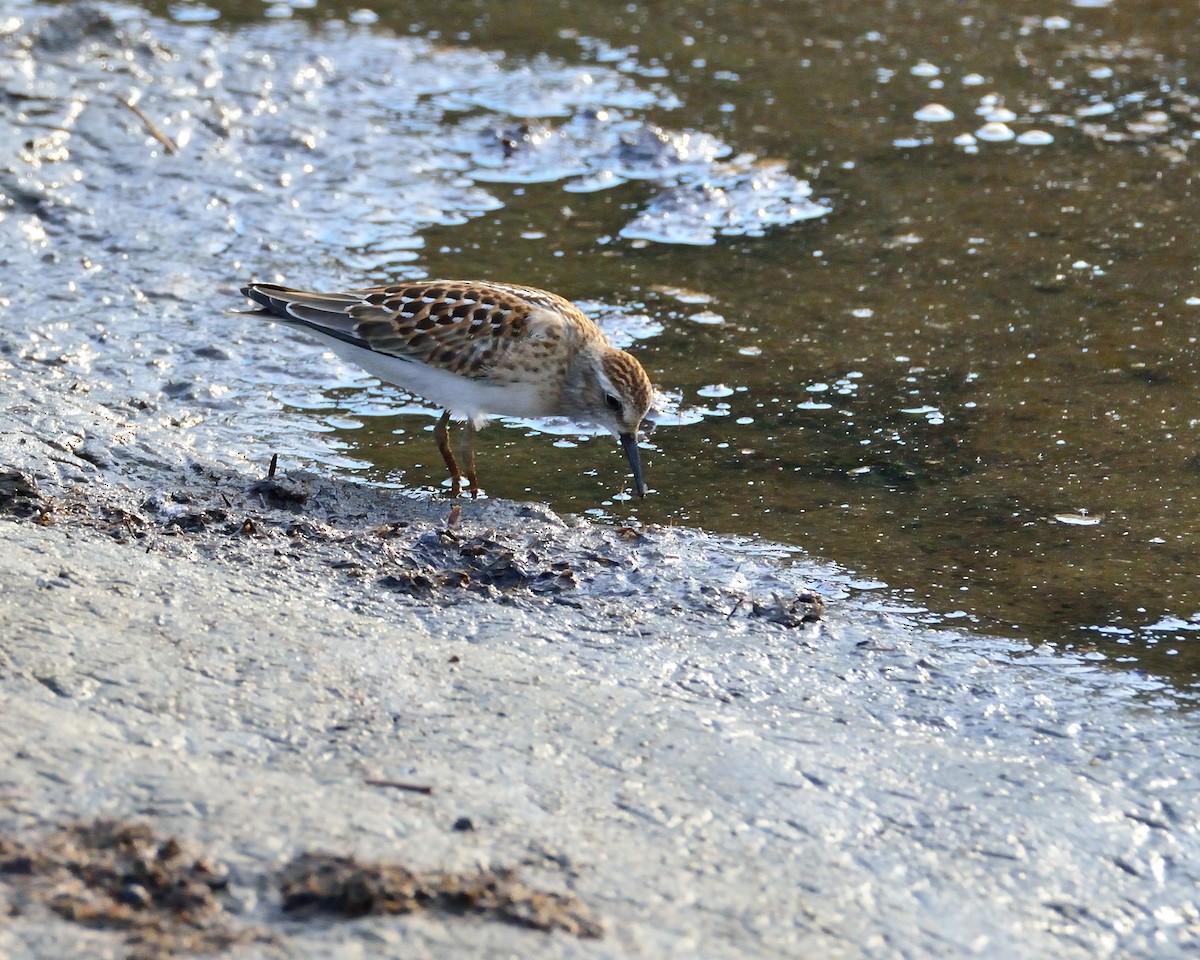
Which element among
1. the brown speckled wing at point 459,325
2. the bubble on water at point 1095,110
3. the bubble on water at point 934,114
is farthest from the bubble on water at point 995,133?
the brown speckled wing at point 459,325

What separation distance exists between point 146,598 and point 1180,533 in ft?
12.0

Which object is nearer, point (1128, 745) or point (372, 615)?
point (1128, 745)

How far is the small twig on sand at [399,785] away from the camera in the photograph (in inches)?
138

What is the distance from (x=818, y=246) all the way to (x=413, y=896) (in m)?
5.69

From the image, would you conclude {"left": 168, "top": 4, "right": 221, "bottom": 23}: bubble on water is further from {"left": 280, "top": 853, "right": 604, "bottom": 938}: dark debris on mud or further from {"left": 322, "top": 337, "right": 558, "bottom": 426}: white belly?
{"left": 280, "top": 853, "right": 604, "bottom": 938}: dark debris on mud

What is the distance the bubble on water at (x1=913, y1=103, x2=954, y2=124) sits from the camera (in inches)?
381

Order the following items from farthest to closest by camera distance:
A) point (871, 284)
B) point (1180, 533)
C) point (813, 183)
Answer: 1. point (813, 183)
2. point (871, 284)
3. point (1180, 533)

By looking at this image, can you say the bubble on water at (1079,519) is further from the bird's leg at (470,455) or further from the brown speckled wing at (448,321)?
the bird's leg at (470,455)

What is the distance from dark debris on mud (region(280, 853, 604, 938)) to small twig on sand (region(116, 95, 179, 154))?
6.67 metres

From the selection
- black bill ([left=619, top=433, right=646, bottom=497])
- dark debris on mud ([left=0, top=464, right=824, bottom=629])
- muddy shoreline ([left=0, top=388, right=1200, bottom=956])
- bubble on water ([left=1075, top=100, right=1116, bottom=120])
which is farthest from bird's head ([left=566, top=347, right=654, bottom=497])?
bubble on water ([left=1075, top=100, right=1116, bottom=120])

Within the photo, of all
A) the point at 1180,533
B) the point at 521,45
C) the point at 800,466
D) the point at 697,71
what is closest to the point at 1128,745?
the point at 1180,533

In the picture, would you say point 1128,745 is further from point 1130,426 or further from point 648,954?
point 1130,426

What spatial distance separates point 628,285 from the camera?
7.74m

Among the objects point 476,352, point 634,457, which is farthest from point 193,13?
point 634,457
